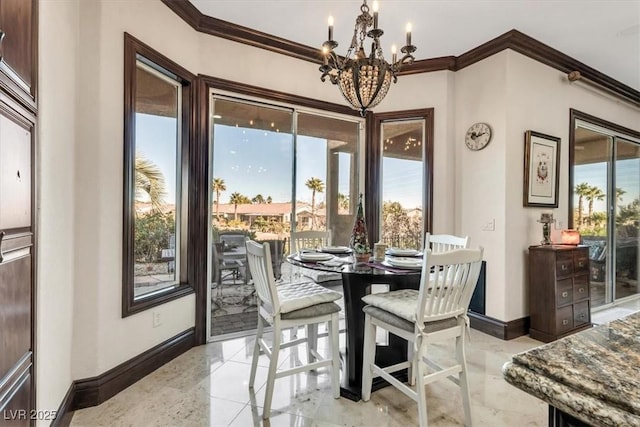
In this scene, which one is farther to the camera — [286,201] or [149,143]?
[286,201]

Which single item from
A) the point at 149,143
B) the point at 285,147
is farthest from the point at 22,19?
the point at 285,147

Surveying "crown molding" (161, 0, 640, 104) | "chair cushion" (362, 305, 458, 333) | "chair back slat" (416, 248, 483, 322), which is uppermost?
"crown molding" (161, 0, 640, 104)

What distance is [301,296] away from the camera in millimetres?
2090

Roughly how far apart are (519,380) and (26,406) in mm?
1788

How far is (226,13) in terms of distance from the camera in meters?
2.82

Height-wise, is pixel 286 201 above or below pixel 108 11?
below

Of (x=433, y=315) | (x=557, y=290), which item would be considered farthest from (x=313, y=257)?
(x=557, y=290)

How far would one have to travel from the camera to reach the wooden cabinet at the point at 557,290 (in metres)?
3.07

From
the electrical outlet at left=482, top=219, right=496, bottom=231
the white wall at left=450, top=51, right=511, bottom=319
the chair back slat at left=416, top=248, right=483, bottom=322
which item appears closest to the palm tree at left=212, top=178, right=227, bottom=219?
the chair back slat at left=416, top=248, right=483, bottom=322

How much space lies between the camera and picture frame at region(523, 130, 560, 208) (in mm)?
3248

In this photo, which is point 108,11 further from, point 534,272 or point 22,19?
point 534,272

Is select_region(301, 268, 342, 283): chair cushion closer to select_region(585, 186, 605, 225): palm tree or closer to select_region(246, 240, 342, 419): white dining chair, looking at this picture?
select_region(246, 240, 342, 419): white dining chair

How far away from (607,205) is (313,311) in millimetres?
4746

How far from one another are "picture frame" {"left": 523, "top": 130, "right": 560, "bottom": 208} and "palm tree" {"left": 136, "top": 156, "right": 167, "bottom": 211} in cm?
350
